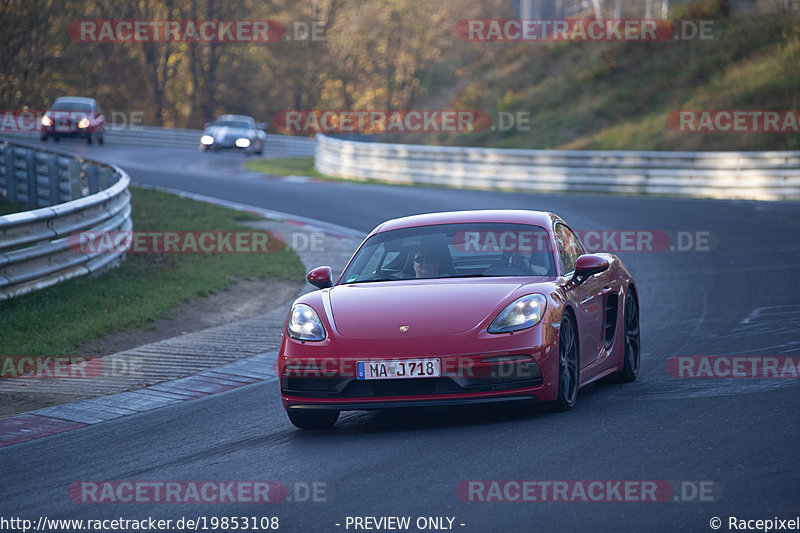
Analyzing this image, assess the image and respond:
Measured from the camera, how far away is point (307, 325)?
23.5ft

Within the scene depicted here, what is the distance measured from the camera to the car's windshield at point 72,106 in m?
41.3

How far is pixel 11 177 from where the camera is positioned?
1972 cm

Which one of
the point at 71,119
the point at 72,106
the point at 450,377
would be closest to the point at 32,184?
the point at 450,377

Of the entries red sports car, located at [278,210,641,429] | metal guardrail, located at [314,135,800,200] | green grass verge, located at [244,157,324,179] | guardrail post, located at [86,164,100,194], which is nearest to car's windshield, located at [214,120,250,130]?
green grass verge, located at [244,157,324,179]

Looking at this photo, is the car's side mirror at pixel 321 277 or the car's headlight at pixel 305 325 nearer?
the car's headlight at pixel 305 325

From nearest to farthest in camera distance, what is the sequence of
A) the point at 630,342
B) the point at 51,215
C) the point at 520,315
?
the point at 520,315 < the point at 630,342 < the point at 51,215

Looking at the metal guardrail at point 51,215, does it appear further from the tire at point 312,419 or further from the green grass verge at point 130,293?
the tire at point 312,419

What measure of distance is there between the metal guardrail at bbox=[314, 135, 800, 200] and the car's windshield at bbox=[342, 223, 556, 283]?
17531 mm

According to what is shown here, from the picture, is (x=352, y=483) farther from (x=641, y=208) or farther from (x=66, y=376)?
(x=641, y=208)

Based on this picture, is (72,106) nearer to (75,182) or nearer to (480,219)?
(75,182)

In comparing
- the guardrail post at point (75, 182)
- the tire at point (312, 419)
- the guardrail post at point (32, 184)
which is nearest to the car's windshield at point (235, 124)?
the guardrail post at point (32, 184)

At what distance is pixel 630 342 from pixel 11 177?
554 inches

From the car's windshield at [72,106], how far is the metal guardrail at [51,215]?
71.5 feet

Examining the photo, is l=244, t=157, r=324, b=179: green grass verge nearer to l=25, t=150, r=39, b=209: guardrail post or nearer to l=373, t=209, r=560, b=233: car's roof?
l=25, t=150, r=39, b=209: guardrail post
